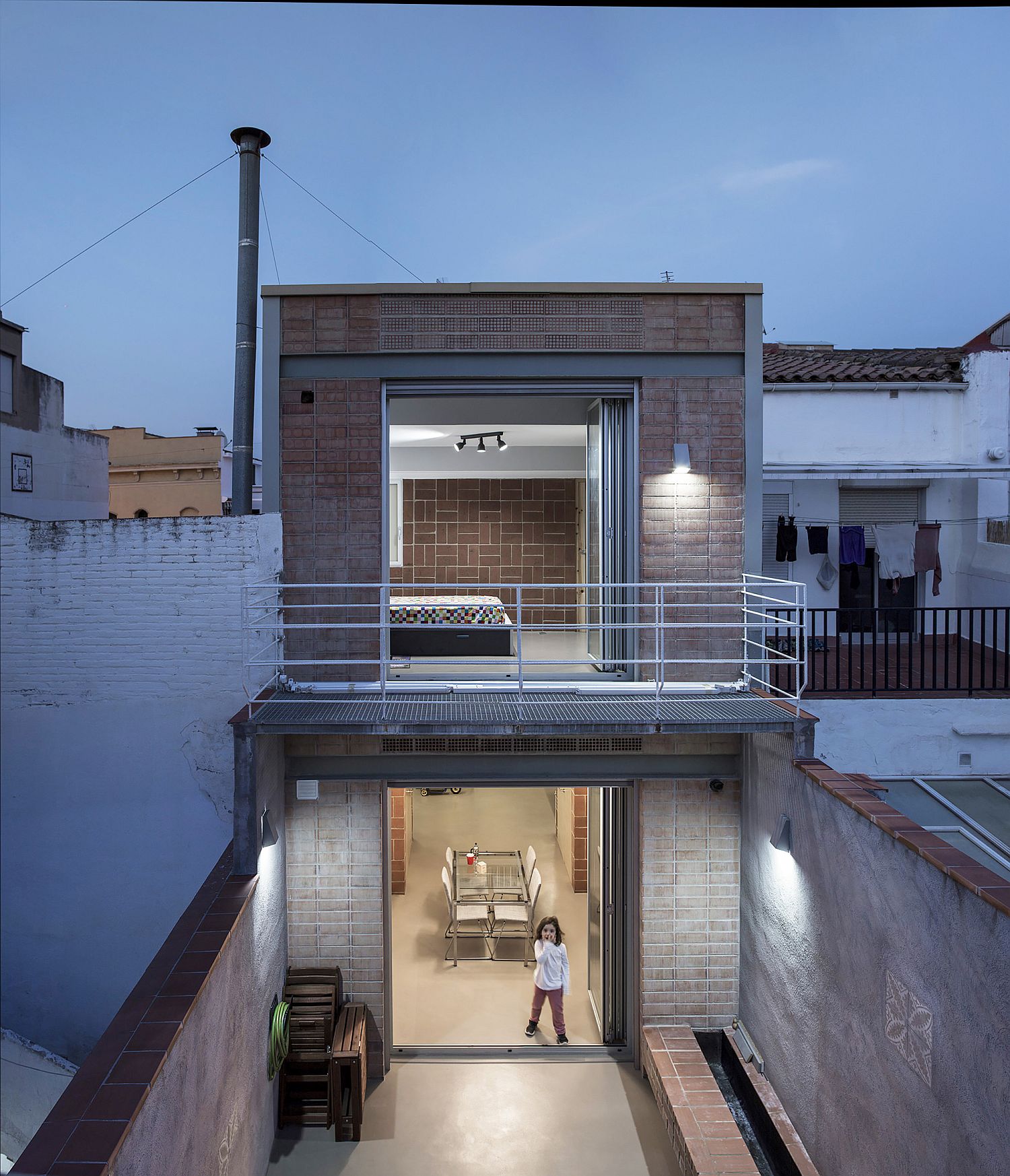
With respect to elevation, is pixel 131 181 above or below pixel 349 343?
above

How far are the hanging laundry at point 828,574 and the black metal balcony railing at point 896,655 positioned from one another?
0.51 metres

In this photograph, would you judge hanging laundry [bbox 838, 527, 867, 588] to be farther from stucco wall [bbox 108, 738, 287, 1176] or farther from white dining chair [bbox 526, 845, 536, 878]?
stucco wall [bbox 108, 738, 287, 1176]

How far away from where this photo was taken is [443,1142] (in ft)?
20.0

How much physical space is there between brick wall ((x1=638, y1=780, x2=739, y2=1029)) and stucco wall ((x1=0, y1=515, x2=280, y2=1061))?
3.98m

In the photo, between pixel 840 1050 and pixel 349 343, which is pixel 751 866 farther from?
pixel 349 343

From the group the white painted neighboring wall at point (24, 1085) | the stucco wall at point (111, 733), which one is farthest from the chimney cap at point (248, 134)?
the white painted neighboring wall at point (24, 1085)

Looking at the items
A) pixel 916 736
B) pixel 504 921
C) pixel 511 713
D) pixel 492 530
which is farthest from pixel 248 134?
pixel 916 736

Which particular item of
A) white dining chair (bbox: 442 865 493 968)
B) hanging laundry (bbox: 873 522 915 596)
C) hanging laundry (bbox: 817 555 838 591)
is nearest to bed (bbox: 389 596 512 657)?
white dining chair (bbox: 442 865 493 968)

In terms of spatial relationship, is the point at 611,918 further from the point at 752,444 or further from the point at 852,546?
the point at 852,546

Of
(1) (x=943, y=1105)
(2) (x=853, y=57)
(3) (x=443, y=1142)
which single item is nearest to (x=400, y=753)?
(3) (x=443, y=1142)

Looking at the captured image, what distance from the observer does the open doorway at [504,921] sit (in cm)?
738

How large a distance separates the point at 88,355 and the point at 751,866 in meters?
37.7

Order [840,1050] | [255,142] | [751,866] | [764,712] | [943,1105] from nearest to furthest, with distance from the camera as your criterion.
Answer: [943,1105], [840,1050], [764,712], [751,866], [255,142]

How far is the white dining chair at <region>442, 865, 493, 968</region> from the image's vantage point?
28.3ft
